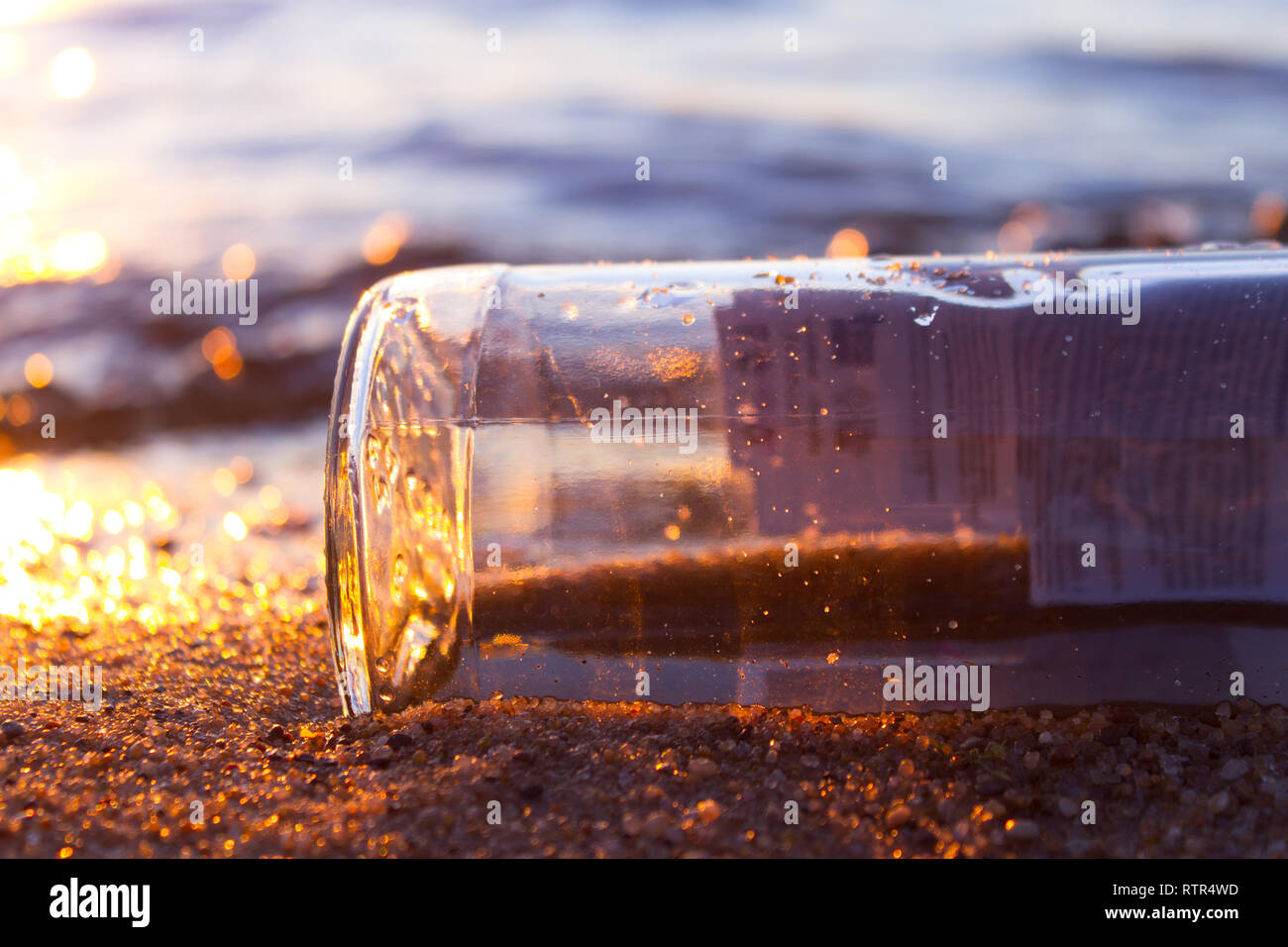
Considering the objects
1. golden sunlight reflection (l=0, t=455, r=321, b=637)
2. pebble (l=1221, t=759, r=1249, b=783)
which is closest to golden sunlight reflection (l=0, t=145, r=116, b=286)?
golden sunlight reflection (l=0, t=455, r=321, b=637)

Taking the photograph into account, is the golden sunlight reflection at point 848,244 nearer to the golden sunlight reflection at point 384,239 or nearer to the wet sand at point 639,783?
the golden sunlight reflection at point 384,239

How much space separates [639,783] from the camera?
1.17 meters

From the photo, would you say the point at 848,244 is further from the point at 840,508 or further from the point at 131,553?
the point at 840,508

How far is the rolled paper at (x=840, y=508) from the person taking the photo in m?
1.33

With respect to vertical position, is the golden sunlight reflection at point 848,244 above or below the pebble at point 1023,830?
above

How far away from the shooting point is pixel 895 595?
4.50 feet

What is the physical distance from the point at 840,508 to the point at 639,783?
0.44 metres

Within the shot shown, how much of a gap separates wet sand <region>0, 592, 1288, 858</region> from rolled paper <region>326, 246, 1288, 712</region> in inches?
2.7

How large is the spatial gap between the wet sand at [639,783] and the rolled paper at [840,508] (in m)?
0.07

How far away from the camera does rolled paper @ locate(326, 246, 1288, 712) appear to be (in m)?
1.33

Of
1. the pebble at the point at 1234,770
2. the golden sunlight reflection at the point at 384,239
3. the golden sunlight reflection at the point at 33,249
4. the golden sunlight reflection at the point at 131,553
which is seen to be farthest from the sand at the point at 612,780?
the golden sunlight reflection at the point at 33,249

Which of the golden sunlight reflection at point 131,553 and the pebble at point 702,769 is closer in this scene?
the pebble at point 702,769

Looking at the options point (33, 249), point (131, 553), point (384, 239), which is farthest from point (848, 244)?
point (33, 249)

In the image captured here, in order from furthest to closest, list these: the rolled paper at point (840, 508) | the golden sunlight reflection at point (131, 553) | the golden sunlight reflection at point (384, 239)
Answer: the golden sunlight reflection at point (384, 239) < the golden sunlight reflection at point (131, 553) < the rolled paper at point (840, 508)
